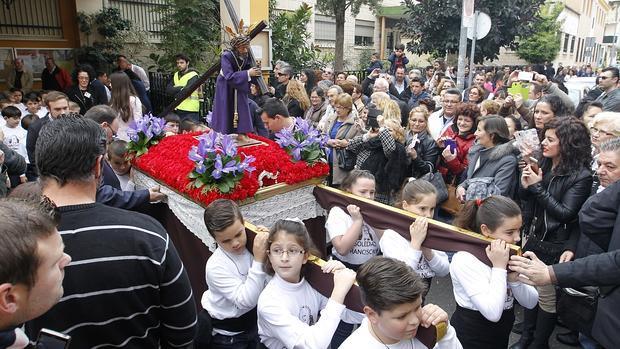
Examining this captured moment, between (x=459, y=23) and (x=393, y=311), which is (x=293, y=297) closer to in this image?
(x=393, y=311)

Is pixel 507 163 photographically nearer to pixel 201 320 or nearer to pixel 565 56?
pixel 201 320

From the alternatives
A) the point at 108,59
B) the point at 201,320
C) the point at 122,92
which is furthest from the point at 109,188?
the point at 108,59

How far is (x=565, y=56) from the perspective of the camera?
132ft

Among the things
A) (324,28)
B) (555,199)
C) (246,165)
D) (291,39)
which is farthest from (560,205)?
(324,28)

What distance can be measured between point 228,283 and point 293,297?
17.2 inches

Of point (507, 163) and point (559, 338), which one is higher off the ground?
point (507, 163)

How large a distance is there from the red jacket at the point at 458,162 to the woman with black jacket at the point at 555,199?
1178mm

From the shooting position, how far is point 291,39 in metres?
14.1

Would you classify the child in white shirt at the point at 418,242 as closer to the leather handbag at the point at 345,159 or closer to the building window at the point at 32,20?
the leather handbag at the point at 345,159

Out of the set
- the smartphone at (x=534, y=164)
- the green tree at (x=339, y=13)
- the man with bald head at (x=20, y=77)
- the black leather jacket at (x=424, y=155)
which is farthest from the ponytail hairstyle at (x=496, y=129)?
the green tree at (x=339, y=13)

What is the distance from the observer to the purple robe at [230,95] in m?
3.77

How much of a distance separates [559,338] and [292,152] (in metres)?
2.69

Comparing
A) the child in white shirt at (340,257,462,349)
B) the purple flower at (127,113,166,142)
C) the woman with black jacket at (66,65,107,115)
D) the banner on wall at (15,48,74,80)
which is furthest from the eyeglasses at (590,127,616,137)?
the banner on wall at (15,48,74,80)

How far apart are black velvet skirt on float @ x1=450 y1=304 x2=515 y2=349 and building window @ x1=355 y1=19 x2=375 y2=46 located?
26.5 metres
